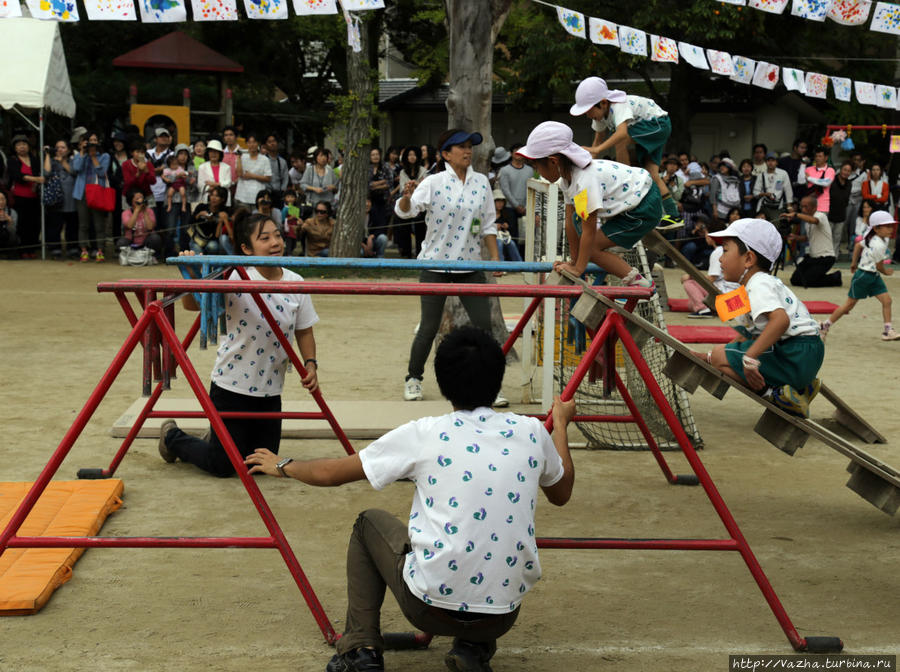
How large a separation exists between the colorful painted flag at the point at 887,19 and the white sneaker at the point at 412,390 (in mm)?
7153

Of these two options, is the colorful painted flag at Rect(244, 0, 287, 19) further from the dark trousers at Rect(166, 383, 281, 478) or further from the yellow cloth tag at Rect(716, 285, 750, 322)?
the yellow cloth tag at Rect(716, 285, 750, 322)

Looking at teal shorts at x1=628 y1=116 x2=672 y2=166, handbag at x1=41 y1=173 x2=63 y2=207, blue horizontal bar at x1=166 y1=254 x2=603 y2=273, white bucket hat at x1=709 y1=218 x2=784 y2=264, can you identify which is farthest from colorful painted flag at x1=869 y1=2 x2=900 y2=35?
handbag at x1=41 y1=173 x2=63 y2=207

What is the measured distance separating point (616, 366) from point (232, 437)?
245 centimetres

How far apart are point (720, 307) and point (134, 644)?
7.91 feet

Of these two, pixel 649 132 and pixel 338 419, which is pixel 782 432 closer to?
pixel 649 132

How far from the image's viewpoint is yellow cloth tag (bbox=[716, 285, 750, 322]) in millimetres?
3986

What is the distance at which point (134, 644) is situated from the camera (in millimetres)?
3369

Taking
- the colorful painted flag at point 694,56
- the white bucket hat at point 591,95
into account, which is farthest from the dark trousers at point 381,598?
the colorful painted flag at point 694,56

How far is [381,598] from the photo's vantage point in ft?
10.6

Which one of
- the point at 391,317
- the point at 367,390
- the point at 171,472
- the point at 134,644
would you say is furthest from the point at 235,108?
the point at 134,644

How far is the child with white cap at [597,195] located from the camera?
4980mm

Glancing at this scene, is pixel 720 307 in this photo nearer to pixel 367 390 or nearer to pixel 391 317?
pixel 367 390

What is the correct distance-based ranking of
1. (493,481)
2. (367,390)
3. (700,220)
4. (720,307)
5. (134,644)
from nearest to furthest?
(493,481), (134,644), (720,307), (367,390), (700,220)

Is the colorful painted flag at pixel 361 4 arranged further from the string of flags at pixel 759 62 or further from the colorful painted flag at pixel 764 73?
the colorful painted flag at pixel 764 73
